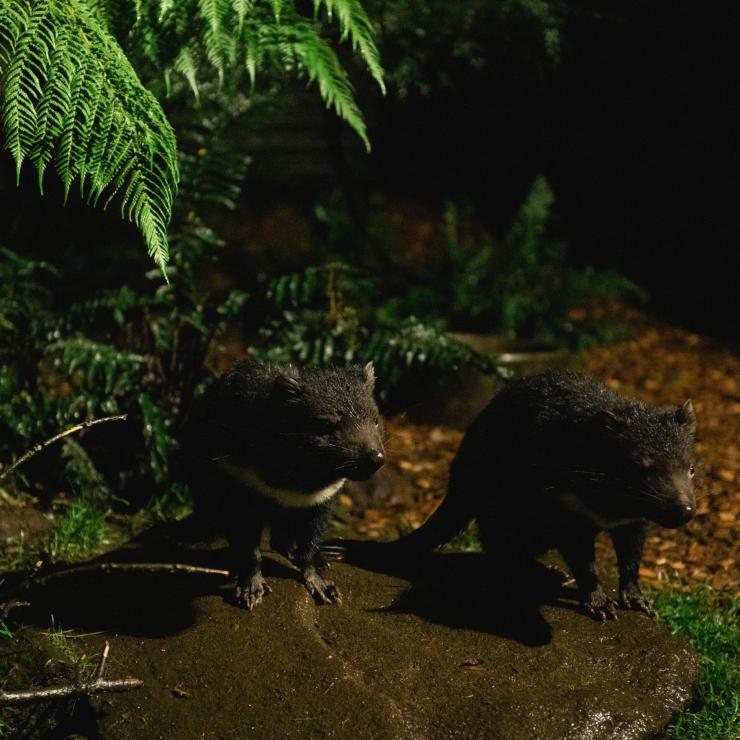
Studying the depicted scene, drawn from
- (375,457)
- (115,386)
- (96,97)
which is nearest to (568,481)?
(375,457)

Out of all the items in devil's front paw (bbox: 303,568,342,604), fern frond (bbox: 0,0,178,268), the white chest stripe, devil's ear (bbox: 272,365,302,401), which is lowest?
devil's front paw (bbox: 303,568,342,604)

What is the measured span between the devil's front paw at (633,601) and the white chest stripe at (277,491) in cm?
128

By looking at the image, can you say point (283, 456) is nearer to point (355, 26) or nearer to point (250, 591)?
point (250, 591)

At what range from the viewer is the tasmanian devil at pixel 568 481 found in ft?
11.7

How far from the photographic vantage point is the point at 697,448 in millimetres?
6043

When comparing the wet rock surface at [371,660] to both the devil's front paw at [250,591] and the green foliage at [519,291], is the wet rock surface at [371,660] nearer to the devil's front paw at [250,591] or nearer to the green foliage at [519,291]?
the devil's front paw at [250,591]

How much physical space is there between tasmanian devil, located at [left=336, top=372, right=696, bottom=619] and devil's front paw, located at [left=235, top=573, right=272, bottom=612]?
623 mm

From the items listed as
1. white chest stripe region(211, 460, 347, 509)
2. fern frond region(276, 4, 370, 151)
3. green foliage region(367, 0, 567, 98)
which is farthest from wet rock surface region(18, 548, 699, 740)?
green foliage region(367, 0, 567, 98)

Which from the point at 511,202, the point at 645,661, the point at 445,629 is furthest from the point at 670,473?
the point at 511,202

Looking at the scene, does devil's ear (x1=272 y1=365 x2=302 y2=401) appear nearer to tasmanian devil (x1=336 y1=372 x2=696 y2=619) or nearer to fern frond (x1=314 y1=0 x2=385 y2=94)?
tasmanian devil (x1=336 y1=372 x2=696 y2=619)

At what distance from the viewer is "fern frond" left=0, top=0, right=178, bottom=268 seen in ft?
10.3

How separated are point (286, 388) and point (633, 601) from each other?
1.68 m

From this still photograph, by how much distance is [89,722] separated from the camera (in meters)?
3.26

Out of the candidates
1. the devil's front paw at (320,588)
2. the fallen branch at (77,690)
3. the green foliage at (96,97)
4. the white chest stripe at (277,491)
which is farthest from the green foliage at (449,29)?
the fallen branch at (77,690)
